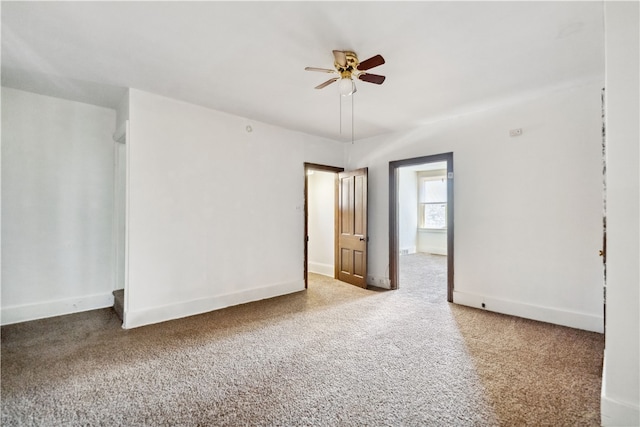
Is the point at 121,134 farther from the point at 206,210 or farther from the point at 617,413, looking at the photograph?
the point at 617,413

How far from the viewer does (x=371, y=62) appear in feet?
7.55

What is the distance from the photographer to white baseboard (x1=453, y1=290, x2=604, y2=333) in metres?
3.19

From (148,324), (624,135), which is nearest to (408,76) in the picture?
(624,135)

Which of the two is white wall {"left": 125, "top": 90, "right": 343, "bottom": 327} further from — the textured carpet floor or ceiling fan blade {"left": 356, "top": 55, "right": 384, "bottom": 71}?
ceiling fan blade {"left": 356, "top": 55, "right": 384, "bottom": 71}

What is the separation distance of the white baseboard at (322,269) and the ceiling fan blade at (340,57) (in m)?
4.19

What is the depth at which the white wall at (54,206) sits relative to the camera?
3.41 metres

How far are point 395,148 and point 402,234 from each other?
4363mm

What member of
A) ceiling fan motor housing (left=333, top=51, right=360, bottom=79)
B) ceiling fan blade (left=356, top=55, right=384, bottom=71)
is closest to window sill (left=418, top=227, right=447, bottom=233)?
ceiling fan motor housing (left=333, top=51, right=360, bottom=79)

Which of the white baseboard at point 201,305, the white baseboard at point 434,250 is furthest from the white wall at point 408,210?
the white baseboard at point 201,305

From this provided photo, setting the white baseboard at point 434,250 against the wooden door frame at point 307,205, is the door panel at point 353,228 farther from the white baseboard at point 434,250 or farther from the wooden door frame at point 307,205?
the white baseboard at point 434,250

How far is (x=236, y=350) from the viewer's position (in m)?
2.81

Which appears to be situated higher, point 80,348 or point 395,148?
point 395,148

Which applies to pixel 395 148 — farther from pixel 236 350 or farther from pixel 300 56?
pixel 236 350

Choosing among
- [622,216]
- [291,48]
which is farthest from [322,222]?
[622,216]
